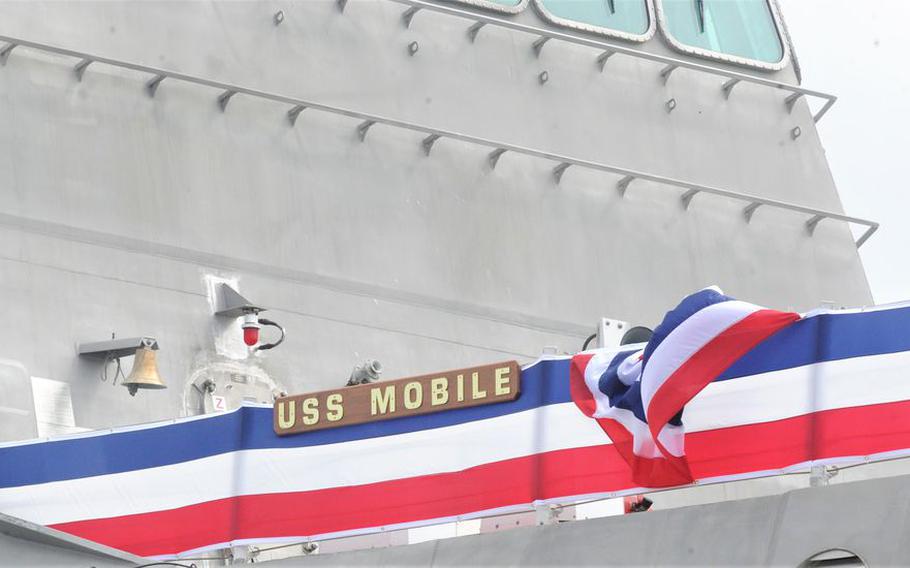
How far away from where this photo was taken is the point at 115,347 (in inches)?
340

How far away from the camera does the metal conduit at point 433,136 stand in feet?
30.7

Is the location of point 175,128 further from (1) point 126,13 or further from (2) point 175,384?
(2) point 175,384

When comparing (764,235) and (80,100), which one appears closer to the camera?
(80,100)

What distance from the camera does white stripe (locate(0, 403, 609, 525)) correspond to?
23.6ft

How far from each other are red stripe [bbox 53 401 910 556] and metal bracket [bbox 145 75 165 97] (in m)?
2.62

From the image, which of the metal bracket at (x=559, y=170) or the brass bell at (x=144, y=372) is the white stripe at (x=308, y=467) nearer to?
the brass bell at (x=144, y=372)

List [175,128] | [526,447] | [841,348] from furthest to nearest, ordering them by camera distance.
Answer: [175,128], [526,447], [841,348]

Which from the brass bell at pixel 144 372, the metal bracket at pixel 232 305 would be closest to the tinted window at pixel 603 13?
the metal bracket at pixel 232 305

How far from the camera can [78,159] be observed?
9180 mm

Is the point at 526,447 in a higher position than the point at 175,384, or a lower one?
lower

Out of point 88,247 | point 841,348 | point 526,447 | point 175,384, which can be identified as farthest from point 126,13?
point 841,348

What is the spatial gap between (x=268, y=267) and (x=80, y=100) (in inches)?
50.5

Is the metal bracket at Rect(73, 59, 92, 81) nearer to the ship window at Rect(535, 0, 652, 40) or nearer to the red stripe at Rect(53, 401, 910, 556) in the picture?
the red stripe at Rect(53, 401, 910, 556)

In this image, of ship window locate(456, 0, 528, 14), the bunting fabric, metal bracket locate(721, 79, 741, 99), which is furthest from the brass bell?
metal bracket locate(721, 79, 741, 99)
